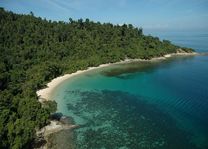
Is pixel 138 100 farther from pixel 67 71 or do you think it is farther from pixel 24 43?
pixel 24 43

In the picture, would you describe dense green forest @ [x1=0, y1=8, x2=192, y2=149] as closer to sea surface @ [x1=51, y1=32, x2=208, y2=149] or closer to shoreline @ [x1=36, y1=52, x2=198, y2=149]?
shoreline @ [x1=36, y1=52, x2=198, y2=149]

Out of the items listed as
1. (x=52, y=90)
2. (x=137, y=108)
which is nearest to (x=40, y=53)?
(x=52, y=90)

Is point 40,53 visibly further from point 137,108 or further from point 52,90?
point 137,108

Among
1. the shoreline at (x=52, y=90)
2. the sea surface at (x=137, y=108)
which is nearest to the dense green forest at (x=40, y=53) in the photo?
the shoreline at (x=52, y=90)

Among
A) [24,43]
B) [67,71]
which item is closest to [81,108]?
[67,71]

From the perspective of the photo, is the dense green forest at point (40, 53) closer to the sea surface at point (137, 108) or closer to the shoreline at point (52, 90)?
the shoreline at point (52, 90)

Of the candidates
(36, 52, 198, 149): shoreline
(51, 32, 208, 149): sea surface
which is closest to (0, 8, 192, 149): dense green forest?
(36, 52, 198, 149): shoreline

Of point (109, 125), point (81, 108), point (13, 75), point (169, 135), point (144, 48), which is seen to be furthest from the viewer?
point (144, 48)
